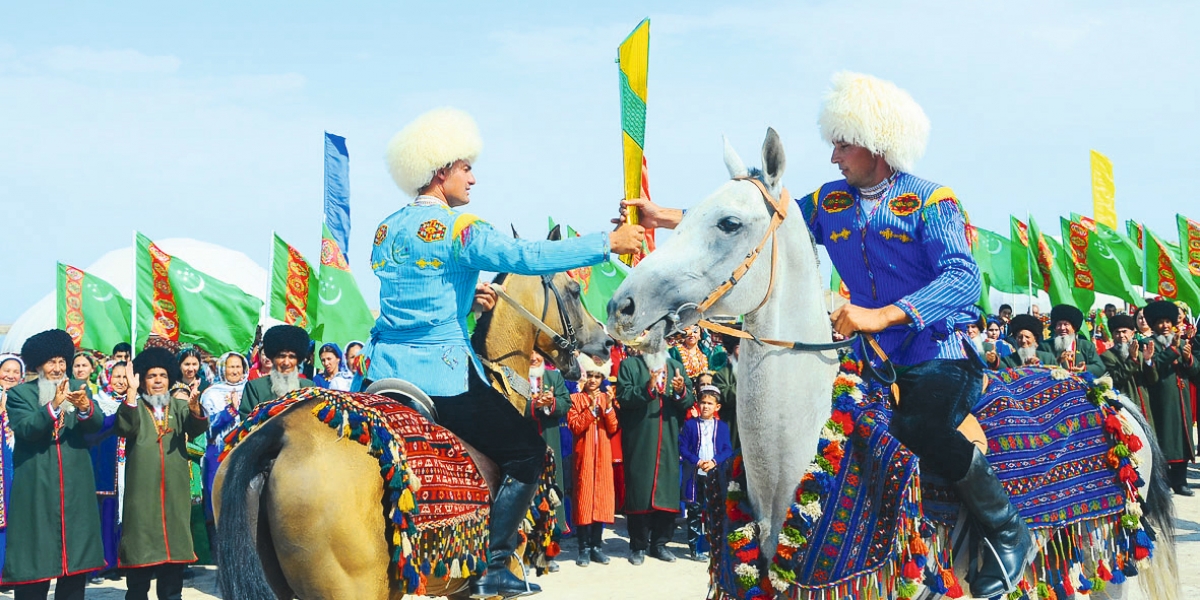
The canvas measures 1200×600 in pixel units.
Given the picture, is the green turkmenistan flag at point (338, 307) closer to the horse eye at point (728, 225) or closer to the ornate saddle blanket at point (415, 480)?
the ornate saddle blanket at point (415, 480)

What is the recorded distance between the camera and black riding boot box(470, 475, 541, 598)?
5.25 meters

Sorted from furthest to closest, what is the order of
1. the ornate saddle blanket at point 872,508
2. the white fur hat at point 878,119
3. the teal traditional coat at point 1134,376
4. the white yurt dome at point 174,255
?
the white yurt dome at point 174,255 < the teal traditional coat at point 1134,376 < the white fur hat at point 878,119 < the ornate saddle blanket at point 872,508

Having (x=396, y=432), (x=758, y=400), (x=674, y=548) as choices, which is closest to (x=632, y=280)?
(x=758, y=400)

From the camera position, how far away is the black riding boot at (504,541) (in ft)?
17.2

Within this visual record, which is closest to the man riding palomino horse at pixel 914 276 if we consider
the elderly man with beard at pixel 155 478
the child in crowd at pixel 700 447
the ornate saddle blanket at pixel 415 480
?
the ornate saddle blanket at pixel 415 480

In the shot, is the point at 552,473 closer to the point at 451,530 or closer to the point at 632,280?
the point at 451,530

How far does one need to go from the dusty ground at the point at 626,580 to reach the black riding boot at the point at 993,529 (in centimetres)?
454

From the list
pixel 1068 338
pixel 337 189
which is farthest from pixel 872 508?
pixel 337 189

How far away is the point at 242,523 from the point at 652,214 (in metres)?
2.11

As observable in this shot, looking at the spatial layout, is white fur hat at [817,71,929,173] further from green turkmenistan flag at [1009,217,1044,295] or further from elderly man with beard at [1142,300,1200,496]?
green turkmenistan flag at [1009,217,1044,295]

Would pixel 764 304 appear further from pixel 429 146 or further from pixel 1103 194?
pixel 1103 194

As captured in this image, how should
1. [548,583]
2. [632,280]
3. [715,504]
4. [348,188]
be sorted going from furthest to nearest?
[348,188]
[548,583]
[715,504]
[632,280]

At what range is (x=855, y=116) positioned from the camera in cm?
456

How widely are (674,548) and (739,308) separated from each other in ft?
27.9
